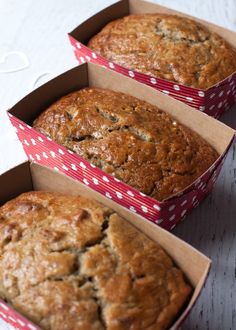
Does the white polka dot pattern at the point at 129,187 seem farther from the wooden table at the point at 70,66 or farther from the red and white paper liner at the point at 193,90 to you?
the wooden table at the point at 70,66

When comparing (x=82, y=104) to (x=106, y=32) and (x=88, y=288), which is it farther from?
(x=88, y=288)

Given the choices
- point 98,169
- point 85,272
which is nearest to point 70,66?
point 98,169

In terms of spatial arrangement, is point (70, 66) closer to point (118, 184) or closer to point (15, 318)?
point (118, 184)

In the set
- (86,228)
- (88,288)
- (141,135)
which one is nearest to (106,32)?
(141,135)

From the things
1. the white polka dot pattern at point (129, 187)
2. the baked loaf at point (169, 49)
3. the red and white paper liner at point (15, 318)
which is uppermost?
the baked loaf at point (169, 49)

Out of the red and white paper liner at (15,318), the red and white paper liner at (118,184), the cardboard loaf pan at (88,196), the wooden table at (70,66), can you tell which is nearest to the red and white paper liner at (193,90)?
the wooden table at (70,66)
